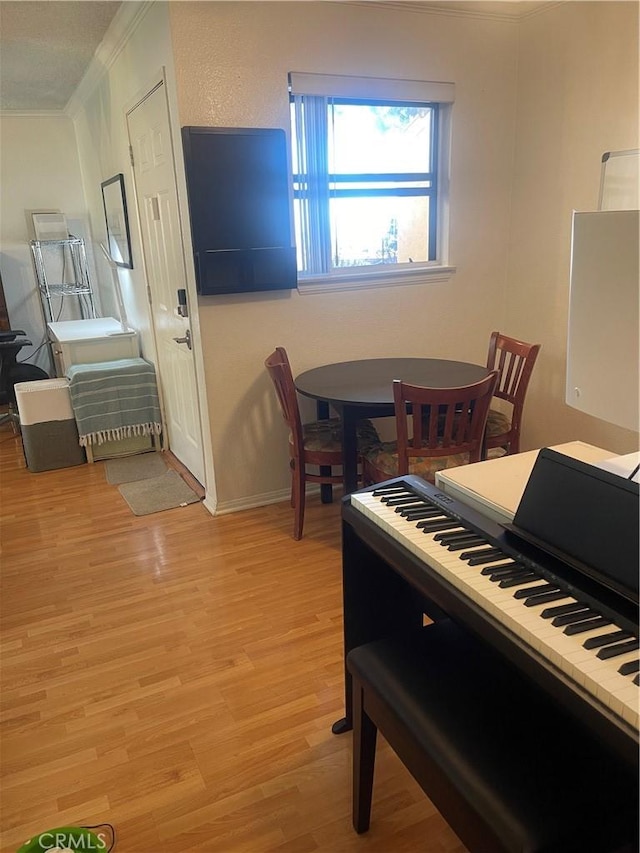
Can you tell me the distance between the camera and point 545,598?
3.30 ft

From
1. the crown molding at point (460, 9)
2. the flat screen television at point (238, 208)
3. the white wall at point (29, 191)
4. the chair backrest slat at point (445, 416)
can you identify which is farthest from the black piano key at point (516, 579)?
the white wall at point (29, 191)

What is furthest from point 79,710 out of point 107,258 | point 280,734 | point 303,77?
point 107,258

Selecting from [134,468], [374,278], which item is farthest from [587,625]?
[134,468]

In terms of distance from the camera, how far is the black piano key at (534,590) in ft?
3.35

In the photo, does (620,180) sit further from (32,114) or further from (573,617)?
(32,114)

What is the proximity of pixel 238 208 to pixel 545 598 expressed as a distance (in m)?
2.29

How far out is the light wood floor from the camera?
1.51m

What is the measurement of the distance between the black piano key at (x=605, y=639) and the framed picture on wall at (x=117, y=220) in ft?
12.6

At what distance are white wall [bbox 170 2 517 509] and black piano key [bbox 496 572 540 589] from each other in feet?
6.96

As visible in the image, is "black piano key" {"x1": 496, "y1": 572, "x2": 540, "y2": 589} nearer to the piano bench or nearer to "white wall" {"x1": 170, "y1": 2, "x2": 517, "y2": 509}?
the piano bench

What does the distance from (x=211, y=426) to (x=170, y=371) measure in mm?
825

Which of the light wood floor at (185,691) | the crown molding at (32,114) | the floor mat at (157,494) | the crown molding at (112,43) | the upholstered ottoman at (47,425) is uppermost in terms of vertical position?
the crown molding at (32,114)

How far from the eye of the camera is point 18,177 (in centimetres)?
550

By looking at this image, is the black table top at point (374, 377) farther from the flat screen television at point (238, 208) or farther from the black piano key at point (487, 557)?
the black piano key at point (487, 557)
